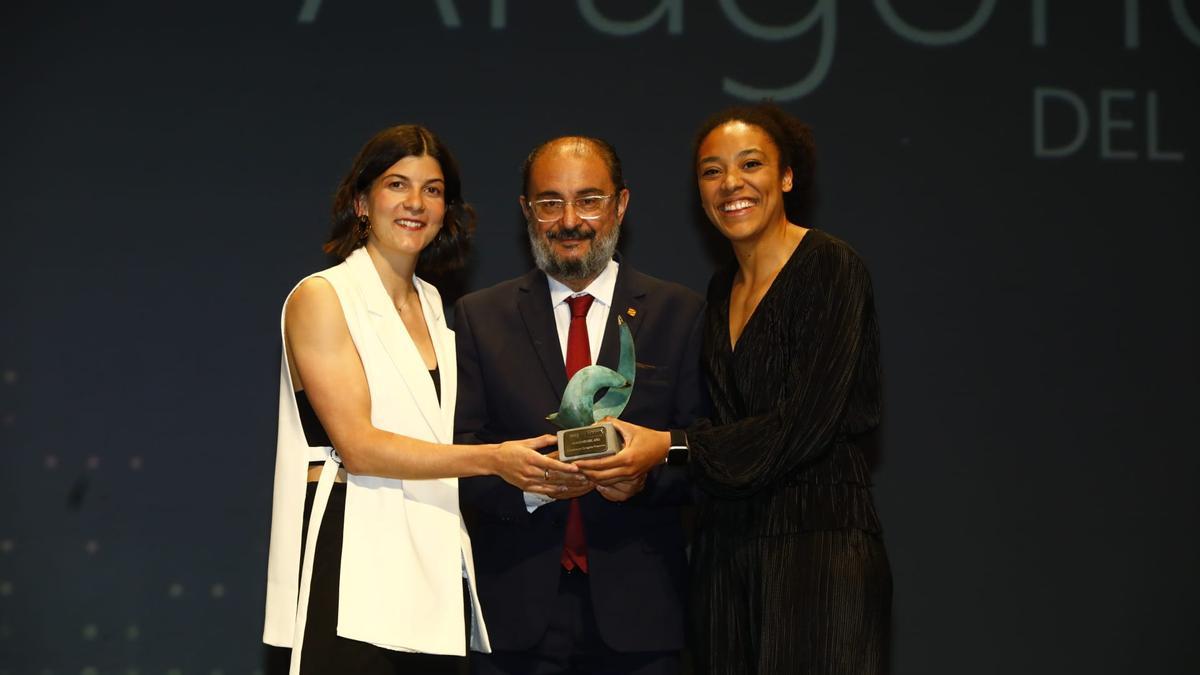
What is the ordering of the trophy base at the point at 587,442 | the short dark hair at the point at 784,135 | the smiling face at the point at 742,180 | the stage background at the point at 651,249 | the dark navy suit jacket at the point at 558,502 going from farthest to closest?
the stage background at the point at 651,249 → the short dark hair at the point at 784,135 → the smiling face at the point at 742,180 → the dark navy suit jacket at the point at 558,502 → the trophy base at the point at 587,442

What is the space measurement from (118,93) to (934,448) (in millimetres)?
3135

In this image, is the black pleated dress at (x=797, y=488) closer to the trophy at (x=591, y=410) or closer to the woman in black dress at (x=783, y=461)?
the woman in black dress at (x=783, y=461)

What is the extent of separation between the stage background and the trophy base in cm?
162

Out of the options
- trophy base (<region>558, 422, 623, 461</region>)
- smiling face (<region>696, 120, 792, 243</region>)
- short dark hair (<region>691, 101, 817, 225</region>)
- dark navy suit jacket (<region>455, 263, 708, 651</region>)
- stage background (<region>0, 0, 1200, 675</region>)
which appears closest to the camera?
trophy base (<region>558, 422, 623, 461</region>)

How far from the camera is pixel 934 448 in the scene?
14.5 ft

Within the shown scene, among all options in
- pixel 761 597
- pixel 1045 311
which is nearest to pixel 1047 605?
pixel 1045 311

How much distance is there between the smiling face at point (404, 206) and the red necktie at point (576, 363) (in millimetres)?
427

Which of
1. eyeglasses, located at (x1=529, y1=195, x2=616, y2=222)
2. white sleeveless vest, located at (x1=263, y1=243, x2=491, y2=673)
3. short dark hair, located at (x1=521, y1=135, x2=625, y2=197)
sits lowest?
white sleeveless vest, located at (x1=263, y1=243, x2=491, y2=673)

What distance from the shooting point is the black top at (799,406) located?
2840 mm

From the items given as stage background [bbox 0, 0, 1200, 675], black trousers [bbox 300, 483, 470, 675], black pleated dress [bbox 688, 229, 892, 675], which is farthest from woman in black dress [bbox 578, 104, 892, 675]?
stage background [bbox 0, 0, 1200, 675]

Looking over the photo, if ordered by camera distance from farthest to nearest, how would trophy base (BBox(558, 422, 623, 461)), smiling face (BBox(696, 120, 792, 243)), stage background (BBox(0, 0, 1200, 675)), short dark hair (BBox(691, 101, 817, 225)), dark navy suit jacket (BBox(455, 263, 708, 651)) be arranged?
stage background (BBox(0, 0, 1200, 675)) → short dark hair (BBox(691, 101, 817, 225)) → smiling face (BBox(696, 120, 792, 243)) → dark navy suit jacket (BBox(455, 263, 708, 651)) → trophy base (BBox(558, 422, 623, 461))

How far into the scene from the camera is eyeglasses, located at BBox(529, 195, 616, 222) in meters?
3.17

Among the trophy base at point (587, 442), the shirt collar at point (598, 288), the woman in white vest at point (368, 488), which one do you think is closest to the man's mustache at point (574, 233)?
the shirt collar at point (598, 288)

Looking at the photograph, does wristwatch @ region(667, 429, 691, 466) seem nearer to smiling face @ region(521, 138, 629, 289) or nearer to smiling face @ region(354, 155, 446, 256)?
smiling face @ region(521, 138, 629, 289)
